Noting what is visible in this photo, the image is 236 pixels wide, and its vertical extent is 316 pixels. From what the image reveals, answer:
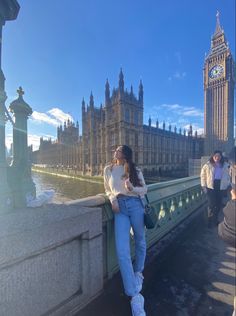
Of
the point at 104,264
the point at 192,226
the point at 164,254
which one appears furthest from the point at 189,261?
the point at 192,226

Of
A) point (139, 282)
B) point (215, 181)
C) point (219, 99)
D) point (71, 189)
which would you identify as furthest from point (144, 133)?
point (139, 282)

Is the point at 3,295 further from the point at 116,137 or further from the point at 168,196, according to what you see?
the point at 116,137

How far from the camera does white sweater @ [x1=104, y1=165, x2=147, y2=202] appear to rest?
2656 millimetres

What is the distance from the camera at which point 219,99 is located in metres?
77.6

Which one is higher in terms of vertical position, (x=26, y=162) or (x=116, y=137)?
(x=116, y=137)

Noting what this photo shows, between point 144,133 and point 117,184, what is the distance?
2166 inches

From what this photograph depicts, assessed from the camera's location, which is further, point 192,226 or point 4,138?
point 192,226

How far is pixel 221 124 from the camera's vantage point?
7594cm

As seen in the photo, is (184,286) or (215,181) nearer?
(184,286)

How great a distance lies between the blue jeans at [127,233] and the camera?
98.2 inches

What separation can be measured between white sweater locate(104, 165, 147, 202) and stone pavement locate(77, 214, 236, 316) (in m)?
1.21

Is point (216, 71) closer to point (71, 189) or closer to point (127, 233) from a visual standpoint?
point (71, 189)

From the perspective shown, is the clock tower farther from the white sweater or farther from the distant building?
the white sweater

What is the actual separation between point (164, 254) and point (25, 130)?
11.5 feet
